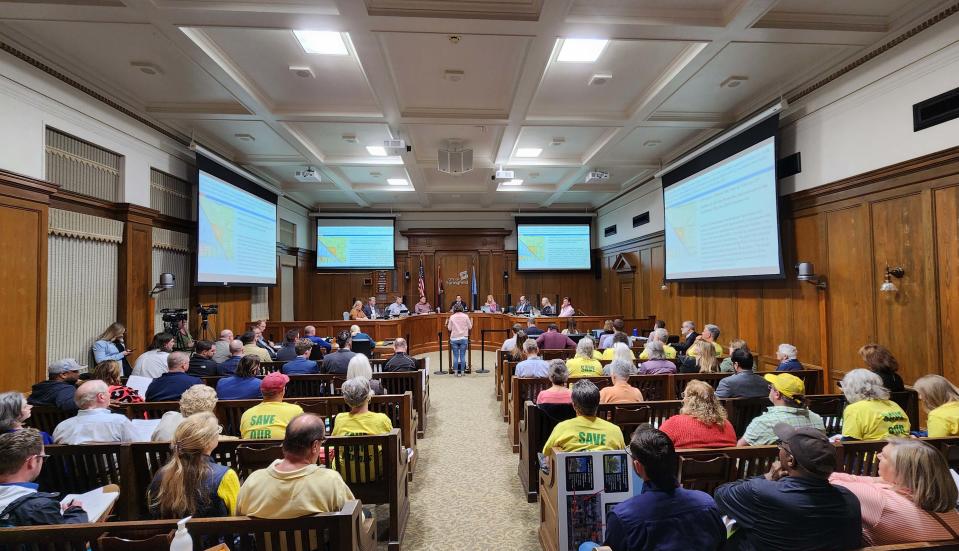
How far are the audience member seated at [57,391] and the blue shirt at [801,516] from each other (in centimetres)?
420

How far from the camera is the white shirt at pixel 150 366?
433 centimetres

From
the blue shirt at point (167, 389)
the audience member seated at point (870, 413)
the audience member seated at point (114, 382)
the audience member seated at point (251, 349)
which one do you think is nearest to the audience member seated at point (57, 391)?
the audience member seated at point (114, 382)

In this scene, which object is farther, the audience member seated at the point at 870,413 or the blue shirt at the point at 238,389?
the blue shirt at the point at 238,389

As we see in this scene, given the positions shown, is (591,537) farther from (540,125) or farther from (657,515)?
(540,125)

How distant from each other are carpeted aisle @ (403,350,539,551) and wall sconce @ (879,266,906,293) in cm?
409

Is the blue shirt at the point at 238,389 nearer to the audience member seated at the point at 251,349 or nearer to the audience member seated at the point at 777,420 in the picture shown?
the audience member seated at the point at 251,349

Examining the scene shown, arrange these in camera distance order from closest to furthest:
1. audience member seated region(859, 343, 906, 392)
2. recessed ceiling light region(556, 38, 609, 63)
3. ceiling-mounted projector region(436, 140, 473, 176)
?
audience member seated region(859, 343, 906, 392), recessed ceiling light region(556, 38, 609, 63), ceiling-mounted projector region(436, 140, 473, 176)

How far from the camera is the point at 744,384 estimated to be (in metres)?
3.17

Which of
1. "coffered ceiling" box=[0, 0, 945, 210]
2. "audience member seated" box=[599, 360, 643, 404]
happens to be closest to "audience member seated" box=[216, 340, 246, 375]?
"coffered ceiling" box=[0, 0, 945, 210]

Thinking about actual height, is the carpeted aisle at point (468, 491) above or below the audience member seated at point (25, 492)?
below

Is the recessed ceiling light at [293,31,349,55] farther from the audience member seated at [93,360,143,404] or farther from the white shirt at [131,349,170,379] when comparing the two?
the white shirt at [131,349,170,379]

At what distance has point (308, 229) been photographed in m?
12.1

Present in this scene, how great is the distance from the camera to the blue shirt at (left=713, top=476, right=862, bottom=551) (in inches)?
53.9

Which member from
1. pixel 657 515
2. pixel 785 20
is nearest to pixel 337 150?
pixel 785 20
